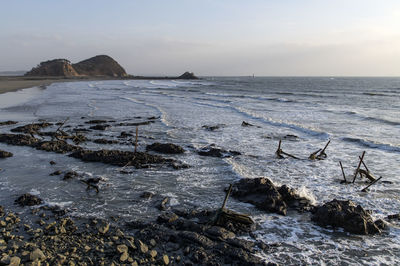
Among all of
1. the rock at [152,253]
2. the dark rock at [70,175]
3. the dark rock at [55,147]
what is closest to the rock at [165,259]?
the rock at [152,253]

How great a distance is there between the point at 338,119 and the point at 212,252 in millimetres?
19988

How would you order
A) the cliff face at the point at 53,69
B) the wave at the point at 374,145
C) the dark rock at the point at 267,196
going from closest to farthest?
the dark rock at the point at 267,196
the wave at the point at 374,145
the cliff face at the point at 53,69

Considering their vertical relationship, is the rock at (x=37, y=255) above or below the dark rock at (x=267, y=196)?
above

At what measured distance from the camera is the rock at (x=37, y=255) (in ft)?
13.7

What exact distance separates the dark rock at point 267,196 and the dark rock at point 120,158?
331 cm

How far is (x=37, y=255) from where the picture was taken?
13.9ft

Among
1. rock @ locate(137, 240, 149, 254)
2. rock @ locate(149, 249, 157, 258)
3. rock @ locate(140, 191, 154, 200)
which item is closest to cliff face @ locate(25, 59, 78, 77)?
rock @ locate(140, 191, 154, 200)

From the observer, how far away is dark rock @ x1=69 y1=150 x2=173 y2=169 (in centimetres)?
976

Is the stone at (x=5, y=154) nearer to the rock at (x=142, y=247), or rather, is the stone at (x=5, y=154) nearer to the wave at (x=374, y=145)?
the rock at (x=142, y=247)

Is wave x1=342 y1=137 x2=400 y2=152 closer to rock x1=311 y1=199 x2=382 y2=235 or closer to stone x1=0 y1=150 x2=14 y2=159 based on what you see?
rock x1=311 y1=199 x2=382 y2=235

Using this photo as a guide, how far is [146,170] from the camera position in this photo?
9281 mm

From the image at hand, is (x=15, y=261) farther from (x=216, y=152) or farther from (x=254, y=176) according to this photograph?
(x=216, y=152)

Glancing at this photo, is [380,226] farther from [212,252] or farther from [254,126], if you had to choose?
[254,126]

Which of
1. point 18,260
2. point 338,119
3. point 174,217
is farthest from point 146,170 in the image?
point 338,119
